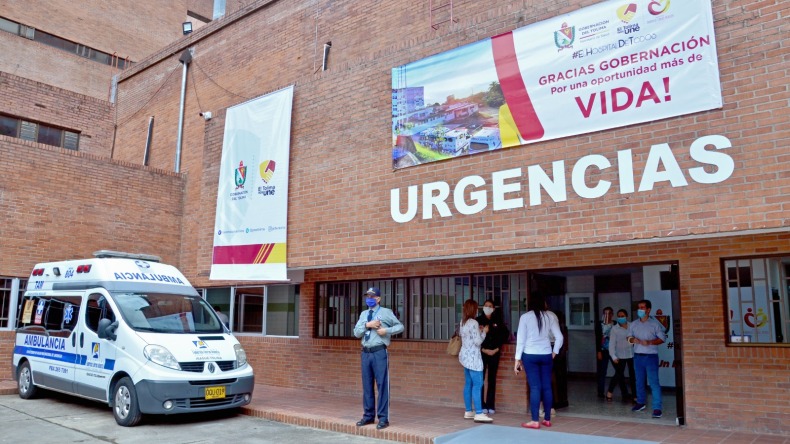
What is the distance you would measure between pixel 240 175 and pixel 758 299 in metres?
8.59

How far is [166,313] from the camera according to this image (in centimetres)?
935

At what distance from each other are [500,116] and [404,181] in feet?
5.61

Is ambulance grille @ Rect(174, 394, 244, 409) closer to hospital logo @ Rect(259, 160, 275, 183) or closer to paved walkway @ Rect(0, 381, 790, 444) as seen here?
paved walkway @ Rect(0, 381, 790, 444)

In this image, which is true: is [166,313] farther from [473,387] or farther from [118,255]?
[473,387]

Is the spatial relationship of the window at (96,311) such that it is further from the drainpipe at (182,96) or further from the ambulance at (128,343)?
the drainpipe at (182,96)

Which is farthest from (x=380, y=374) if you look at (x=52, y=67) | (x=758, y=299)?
(x=52, y=67)

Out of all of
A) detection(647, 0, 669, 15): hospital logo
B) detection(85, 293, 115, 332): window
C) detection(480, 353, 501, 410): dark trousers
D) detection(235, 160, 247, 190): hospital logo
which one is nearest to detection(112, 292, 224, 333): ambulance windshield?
detection(85, 293, 115, 332): window

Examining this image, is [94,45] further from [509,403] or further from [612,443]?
[612,443]

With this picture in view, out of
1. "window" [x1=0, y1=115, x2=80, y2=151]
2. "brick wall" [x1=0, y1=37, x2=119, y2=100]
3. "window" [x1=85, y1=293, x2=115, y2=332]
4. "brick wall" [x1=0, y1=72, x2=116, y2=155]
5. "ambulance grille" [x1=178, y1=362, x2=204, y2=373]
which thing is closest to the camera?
"ambulance grille" [x1=178, y1=362, x2=204, y2=373]

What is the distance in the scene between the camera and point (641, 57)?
701 cm

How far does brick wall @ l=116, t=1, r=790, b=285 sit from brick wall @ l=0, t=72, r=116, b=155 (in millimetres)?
4255

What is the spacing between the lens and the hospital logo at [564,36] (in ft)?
24.8

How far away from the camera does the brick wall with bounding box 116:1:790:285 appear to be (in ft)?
20.4

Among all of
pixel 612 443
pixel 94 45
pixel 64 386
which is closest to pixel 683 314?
pixel 612 443
